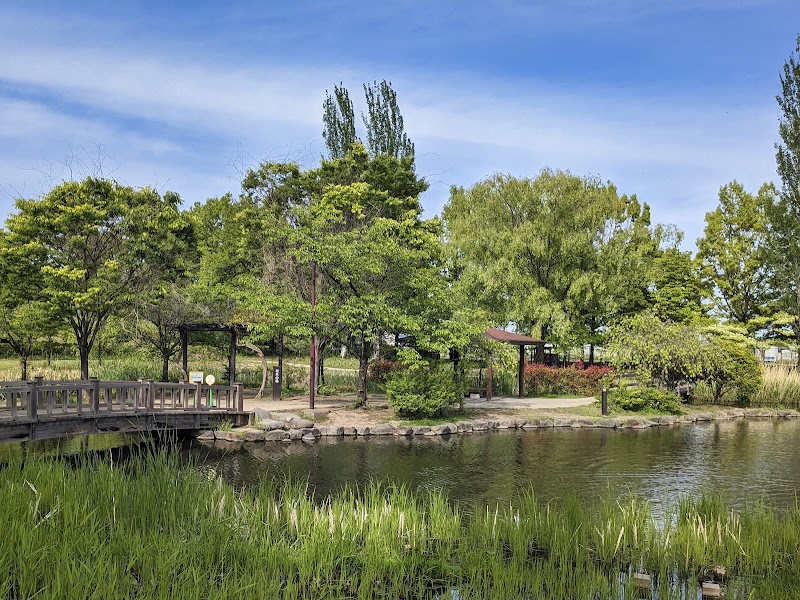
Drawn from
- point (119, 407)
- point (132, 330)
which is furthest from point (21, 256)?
point (119, 407)

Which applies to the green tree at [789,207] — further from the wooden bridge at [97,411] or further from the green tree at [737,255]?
the wooden bridge at [97,411]

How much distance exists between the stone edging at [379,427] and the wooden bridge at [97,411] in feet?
2.22

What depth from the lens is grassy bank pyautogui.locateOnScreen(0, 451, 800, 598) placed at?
521 centimetres

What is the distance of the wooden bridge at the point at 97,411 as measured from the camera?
13.1 m

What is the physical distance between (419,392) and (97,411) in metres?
8.83

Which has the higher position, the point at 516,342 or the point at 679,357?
the point at 516,342

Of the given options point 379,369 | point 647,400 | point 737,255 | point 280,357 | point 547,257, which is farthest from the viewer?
point 737,255

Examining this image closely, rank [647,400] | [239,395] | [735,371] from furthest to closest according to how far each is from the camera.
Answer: [735,371] < [647,400] < [239,395]

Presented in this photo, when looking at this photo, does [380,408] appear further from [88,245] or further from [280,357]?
[88,245]

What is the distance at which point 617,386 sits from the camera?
26000 millimetres

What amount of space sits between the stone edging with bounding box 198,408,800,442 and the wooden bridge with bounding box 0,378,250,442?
26.7 inches

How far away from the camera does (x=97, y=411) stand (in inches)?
574

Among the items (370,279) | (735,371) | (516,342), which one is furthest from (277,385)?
(735,371)

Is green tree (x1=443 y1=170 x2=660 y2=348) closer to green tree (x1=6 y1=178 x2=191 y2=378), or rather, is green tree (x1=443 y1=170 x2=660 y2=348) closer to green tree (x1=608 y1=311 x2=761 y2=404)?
green tree (x1=608 y1=311 x2=761 y2=404)
